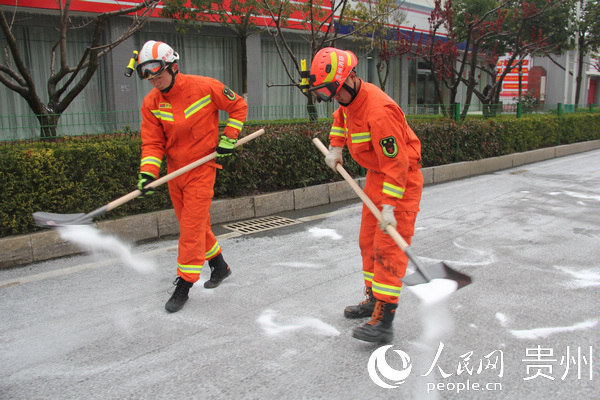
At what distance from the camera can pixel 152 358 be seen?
2973 millimetres

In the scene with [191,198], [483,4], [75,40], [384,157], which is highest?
[483,4]

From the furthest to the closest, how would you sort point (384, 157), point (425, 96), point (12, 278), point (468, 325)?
point (425, 96) → point (12, 278) → point (468, 325) → point (384, 157)

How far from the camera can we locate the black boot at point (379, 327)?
3.07 meters

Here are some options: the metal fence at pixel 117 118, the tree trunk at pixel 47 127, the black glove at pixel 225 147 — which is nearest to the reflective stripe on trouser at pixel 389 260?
the black glove at pixel 225 147

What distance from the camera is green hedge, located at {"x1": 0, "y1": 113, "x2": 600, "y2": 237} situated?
16.0 feet

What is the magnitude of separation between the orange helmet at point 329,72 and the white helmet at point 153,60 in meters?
1.14

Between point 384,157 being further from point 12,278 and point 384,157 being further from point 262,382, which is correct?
point 12,278

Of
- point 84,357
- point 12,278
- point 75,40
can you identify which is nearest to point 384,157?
point 84,357

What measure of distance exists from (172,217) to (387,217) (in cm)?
351

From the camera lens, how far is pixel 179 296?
373cm

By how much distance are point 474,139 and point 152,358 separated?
30.0 ft

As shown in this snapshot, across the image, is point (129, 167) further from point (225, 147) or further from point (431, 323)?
point (431, 323)

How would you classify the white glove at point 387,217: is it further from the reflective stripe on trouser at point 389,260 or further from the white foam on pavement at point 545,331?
the white foam on pavement at point 545,331

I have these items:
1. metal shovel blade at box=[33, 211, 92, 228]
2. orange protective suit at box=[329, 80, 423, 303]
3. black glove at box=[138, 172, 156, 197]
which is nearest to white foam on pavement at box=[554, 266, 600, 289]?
orange protective suit at box=[329, 80, 423, 303]
